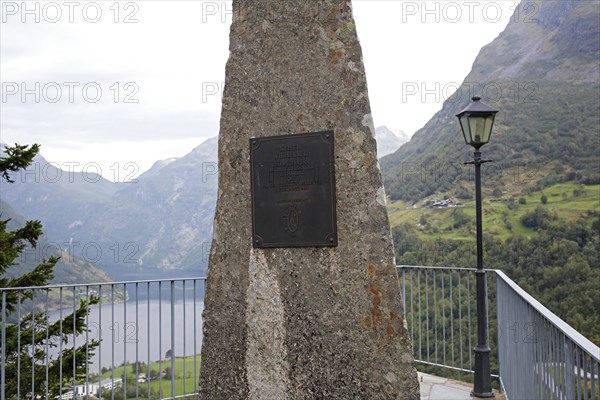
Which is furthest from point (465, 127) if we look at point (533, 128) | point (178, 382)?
point (533, 128)

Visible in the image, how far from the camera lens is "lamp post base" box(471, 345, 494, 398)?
586 centimetres

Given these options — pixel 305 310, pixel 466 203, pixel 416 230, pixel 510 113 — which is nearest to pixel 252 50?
pixel 305 310

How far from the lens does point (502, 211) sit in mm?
31781

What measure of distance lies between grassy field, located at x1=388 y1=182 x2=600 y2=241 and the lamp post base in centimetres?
2233

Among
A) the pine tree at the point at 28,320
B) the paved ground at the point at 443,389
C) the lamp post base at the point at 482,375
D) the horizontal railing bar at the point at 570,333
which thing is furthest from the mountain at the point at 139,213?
the horizontal railing bar at the point at 570,333

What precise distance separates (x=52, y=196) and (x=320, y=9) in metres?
130

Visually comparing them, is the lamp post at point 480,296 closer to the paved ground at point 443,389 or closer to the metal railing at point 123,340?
the paved ground at point 443,389

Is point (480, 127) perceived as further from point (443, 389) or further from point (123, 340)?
point (123, 340)

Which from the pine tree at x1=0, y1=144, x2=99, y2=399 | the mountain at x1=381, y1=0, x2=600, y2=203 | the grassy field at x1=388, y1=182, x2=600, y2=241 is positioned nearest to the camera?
the pine tree at x1=0, y1=144, x2=99, y2=399

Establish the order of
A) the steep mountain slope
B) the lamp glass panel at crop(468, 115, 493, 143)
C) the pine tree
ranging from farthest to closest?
the steep mountain slope, the pine tree, the lamp glass panel at crop(468, 115, 493, 143)

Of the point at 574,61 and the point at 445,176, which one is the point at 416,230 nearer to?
the point at 445,176

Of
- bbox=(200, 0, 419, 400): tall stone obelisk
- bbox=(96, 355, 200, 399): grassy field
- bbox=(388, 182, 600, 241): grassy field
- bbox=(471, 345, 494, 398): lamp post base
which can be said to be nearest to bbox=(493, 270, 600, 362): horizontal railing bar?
bbox=(200, 0, 419, 400): tall stone obelisk

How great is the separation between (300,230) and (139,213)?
110 metres

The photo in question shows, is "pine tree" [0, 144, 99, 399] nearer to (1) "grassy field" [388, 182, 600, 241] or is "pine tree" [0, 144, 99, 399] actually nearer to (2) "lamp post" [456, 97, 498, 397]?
(2) "lamp post" [456, 97, 498, 397]
